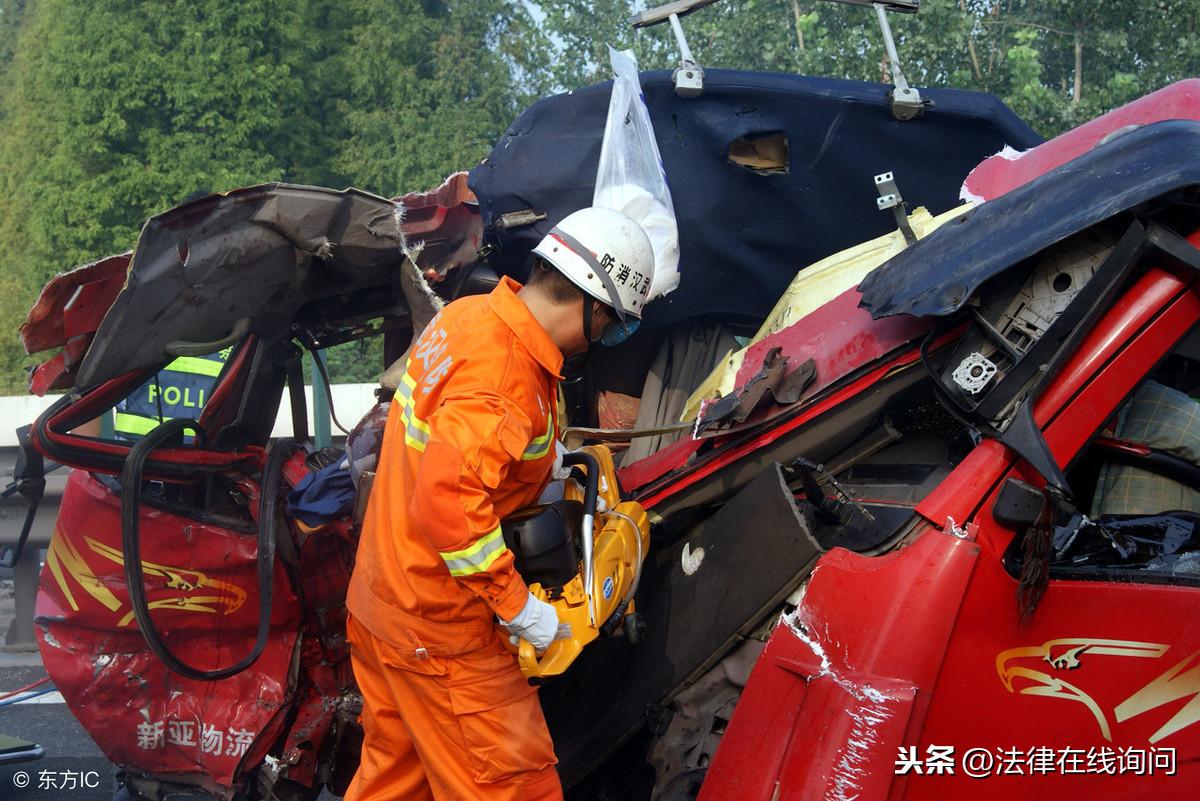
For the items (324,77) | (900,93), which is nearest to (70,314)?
(900,93)

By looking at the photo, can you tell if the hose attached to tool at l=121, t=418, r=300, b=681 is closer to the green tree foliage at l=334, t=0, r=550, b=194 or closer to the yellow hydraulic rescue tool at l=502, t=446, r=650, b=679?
the yellow hydraulic rescue tool at l=502, t=446, r=650, b=679

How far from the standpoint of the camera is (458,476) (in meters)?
A: 2.30

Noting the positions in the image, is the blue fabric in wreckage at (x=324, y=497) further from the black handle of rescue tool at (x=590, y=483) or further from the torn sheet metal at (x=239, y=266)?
the black handle of rescue tool at (x=590, y=483)

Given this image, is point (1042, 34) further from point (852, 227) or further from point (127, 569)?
point (127, 569)

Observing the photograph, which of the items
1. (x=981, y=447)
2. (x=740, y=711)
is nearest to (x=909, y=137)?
(x=981, y=447)

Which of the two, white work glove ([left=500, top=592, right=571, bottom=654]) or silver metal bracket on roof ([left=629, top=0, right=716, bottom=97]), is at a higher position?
silver metal bracket on roof ([left=629, top=0, right=716, bottom=97])

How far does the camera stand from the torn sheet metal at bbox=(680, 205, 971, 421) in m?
2.90

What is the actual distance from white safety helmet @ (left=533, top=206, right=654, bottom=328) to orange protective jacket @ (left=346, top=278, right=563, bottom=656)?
0.14 metres

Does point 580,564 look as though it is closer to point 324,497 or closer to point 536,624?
point 536,624

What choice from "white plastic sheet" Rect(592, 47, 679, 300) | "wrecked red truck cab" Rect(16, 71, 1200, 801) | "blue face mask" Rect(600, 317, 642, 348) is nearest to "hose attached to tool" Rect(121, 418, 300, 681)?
"wrecked red truck cab" Rect(16, 71, 1200, 801)

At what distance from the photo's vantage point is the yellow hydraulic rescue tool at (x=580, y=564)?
2.47 meters

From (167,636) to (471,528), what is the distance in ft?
4.93

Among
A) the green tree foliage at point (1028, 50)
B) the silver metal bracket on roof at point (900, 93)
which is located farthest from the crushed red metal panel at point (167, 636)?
the green tree foliage at point (1028, 50)

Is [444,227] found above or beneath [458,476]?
above
